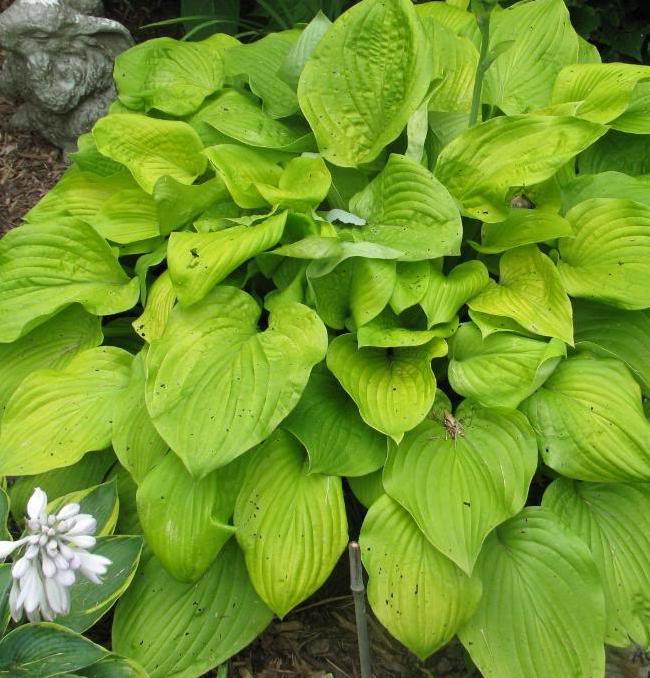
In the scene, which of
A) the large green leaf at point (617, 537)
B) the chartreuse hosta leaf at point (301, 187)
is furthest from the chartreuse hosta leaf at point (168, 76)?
the large green leaf at point (617, 537)

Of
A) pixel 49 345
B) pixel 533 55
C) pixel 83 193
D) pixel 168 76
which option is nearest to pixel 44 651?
pixel 49 345

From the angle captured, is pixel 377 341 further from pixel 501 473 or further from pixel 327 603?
pixel 327 603

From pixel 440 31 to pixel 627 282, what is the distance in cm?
109

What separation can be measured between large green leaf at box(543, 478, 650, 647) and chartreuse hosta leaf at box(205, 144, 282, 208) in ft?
3.61

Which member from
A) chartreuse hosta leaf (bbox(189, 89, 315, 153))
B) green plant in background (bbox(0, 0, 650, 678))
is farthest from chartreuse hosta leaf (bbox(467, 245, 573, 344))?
chartreuse hosta leaf (bbox(189, 89, 315, 153))

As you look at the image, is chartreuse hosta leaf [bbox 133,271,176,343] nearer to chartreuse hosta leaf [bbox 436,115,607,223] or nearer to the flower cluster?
the flower cluster

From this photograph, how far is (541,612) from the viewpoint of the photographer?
1.64 m

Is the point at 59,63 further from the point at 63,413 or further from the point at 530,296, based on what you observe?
the point at 530,296

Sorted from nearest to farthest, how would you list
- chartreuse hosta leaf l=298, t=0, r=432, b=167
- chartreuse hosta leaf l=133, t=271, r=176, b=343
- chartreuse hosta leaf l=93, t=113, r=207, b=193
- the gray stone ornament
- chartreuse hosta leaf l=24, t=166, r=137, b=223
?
chartreuse hosta leaf l=133, t=271, r=176, b=343
chartreuse hosta leaf l=298, t=0, r=432, b=167
chartreuse hosta leaf l=93, t=113, r=207, b=193
chartreuse hosta leaf l=24, t=166, r=137, b=223
the gray stone ornament

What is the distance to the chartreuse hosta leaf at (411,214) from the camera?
180 centimetres

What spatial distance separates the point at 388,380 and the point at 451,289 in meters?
0.30

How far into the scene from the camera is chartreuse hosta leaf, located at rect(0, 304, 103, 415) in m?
2.03

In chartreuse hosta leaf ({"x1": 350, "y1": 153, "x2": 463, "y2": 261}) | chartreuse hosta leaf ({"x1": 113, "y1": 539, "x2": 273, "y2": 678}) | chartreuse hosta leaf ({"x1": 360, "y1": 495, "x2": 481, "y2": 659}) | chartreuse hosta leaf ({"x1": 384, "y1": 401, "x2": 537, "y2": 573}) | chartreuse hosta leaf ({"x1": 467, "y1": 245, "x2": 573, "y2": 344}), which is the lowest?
chartreuse hosta leaf ({"x1": 113, "y1": 539, "x2": 273, "y2": 678})

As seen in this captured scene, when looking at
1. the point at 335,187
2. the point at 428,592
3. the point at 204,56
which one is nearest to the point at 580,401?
the point at 428,592
